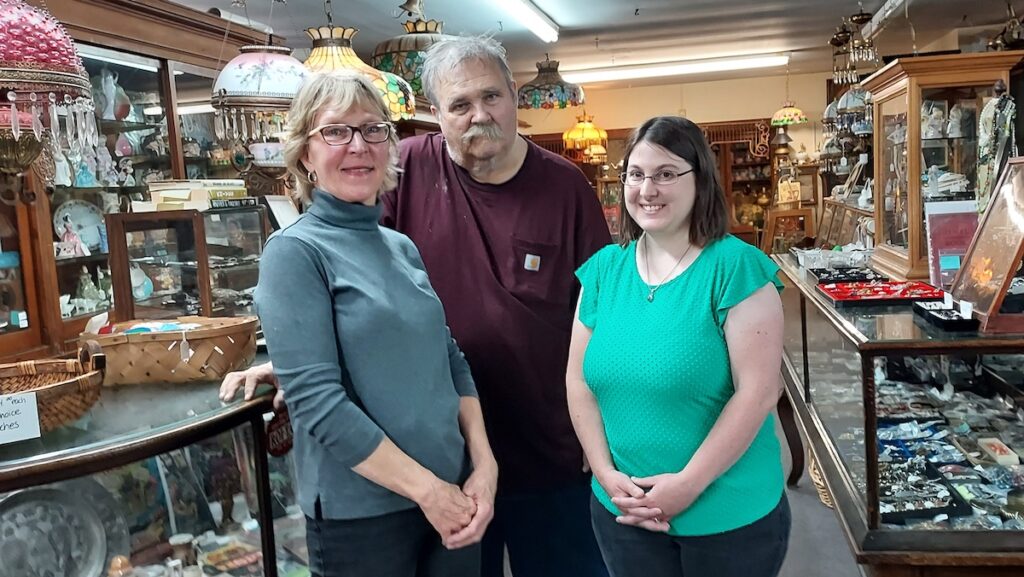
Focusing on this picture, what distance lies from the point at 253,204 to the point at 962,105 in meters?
2.55

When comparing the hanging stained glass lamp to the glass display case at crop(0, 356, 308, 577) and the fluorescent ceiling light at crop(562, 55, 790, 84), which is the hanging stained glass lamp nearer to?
the glass display case at crop(0, 356, 308, 577)

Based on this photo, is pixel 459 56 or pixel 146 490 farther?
pixel 459 56

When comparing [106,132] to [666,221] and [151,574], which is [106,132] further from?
[666,221]

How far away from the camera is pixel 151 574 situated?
1.71 m

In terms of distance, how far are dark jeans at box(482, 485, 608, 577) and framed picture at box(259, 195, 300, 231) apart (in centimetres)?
112

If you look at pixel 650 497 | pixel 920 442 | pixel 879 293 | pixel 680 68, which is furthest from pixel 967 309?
pixel 680 68

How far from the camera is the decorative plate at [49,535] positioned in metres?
1.54

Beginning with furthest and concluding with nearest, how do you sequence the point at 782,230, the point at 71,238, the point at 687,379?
the point at 782,230 < the point at 71,238 < the point at 687,379

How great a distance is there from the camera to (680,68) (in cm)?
987

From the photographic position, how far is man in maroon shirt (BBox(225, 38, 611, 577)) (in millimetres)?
1887

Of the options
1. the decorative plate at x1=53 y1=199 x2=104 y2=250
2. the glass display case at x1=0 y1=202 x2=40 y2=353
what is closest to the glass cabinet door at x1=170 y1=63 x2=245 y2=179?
the decorative plate at x1=53 y1=199 x2=104 y2=250

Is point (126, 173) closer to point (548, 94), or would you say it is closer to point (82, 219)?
point (82, 219)

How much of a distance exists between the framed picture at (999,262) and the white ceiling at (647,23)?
4240 millimetres

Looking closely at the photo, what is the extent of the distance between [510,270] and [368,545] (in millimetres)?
749
